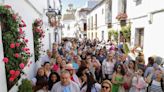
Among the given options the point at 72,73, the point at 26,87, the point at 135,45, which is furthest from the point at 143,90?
the point at 135,45

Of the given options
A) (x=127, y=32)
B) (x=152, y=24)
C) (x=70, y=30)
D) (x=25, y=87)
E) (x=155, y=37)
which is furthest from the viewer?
(x=70, y=30)

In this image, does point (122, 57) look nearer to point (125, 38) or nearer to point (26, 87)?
point (26, 87)

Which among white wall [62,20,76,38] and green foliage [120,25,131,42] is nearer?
green foliage [120,25,131,42]

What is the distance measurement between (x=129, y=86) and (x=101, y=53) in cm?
355

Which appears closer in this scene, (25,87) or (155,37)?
(25,87)

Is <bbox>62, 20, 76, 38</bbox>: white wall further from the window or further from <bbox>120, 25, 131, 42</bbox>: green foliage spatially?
<bbox>120, 25, 131, 42</bbox>: green foliage

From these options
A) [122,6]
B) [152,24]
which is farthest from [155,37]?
[122,6]

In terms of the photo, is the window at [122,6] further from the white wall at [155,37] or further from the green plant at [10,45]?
the green plant at [10,45]

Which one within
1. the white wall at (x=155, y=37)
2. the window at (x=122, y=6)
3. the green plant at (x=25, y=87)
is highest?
the window at (x=122, y=6)

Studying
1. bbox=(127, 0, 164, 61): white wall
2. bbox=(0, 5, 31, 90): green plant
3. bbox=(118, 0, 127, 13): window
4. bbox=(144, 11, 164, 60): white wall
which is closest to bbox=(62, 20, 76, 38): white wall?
bbox=(118, 0, 127, 13): window

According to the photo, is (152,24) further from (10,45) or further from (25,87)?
(10,45)

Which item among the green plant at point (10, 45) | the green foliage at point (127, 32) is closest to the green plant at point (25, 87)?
the green plant at point (10, 45)

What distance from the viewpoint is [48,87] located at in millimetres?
4871

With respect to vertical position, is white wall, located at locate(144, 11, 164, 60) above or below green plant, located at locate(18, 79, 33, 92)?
above
